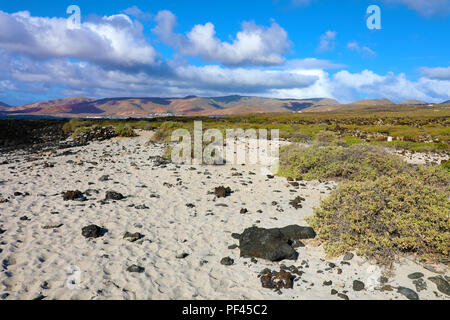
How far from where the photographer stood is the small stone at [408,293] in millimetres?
3969

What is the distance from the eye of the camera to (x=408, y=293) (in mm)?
4043

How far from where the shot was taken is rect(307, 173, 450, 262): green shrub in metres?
4.87

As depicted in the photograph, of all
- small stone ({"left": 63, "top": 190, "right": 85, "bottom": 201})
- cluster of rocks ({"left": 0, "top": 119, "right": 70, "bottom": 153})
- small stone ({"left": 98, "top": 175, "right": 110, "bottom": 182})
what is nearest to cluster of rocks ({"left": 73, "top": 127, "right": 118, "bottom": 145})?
cluster of rocks ({"left": 0, "top": 119, "right": 70, "bottom": 153})

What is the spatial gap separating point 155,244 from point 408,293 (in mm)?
4718

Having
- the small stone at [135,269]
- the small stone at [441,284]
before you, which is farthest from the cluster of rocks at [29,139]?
the small stone at [441,284]

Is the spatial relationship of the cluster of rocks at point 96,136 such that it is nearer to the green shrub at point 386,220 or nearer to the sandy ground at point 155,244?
the sandy ground at point 155,244

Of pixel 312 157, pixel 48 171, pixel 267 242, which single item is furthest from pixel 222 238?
pixel 48 171

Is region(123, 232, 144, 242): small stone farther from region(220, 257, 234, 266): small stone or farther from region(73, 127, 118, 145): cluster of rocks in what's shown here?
region(73, 127, 118, 145): cluster of rocks

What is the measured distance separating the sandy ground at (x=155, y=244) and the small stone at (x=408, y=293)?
2.8 inches

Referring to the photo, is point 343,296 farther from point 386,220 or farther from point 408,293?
point 386,220

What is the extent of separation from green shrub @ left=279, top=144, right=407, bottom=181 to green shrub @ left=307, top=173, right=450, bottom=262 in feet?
16.0

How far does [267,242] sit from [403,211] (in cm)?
284
